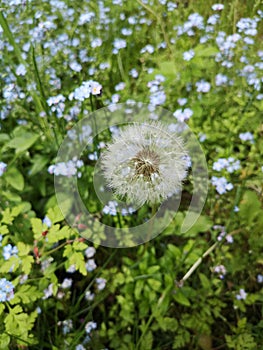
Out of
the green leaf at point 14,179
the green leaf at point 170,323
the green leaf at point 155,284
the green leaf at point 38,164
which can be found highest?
the green leaf at point 38,164

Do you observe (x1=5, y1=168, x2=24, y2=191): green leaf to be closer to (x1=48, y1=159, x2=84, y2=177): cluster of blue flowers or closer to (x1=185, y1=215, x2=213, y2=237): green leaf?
(x1=48, y1=159, x2=84, y2=177): cluster of blue flowers

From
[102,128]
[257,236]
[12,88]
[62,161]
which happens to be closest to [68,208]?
[62,161]

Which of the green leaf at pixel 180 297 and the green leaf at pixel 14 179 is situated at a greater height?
the green leaf at pixel 14 179

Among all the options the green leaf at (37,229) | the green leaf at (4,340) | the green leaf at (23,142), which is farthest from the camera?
the green leaf at (23,142)

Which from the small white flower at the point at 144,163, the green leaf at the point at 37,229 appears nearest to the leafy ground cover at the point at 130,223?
the green leaf at the point at 37,229

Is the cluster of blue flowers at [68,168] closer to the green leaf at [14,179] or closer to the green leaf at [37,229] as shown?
the green leaf at [14,179]

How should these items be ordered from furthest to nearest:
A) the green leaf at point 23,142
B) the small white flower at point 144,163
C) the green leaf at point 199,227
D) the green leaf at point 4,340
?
1. the green leaf at point 23,142
2. the green leaf at point 199,227
3. the green leaf at point 4,340
4. the small white flower at point 144,163

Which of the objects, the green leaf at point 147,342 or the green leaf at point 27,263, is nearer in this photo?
the green leaf at point 27,263

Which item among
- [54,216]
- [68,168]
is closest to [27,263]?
[54,216]
